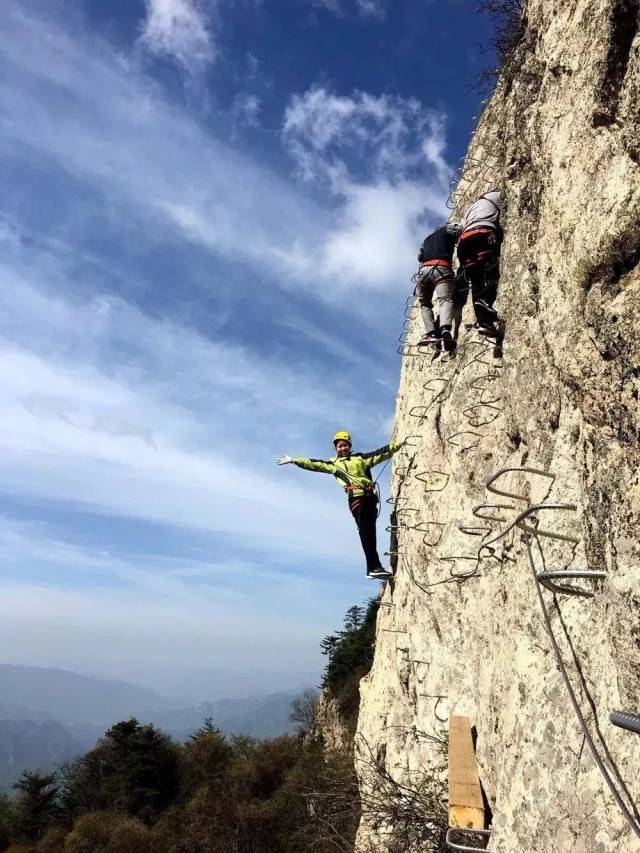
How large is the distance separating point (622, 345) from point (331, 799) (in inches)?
483

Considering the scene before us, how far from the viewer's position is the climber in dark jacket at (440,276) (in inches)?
337

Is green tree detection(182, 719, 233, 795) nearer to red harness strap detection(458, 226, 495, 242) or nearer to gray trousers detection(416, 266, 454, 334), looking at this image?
gray trousers detection(416, 266, 454, 334)

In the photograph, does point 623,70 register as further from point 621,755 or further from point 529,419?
point 621,755

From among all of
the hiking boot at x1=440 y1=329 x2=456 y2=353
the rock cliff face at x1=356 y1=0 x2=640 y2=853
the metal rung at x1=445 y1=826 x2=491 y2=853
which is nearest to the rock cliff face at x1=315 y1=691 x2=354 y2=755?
the rock cliff face at x1=356 y1=0 x2=640 y2=853

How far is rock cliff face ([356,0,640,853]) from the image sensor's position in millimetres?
3838

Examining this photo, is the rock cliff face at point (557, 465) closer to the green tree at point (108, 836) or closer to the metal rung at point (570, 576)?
the metal rung at point (570, 576)

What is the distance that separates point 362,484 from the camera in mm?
10609

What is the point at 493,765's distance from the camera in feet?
20.5

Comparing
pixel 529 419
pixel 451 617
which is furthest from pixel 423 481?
pixel 529 419

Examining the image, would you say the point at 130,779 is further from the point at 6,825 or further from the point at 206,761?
the point at 6,825

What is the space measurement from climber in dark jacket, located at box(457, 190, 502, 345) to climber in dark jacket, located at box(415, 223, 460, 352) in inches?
37.6

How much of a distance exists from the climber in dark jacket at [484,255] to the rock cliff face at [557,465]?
21.7 inches

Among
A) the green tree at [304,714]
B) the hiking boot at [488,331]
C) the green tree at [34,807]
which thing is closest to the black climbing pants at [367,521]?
the hiking boot at [488,331]

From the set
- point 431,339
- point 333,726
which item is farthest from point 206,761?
point 431,339
